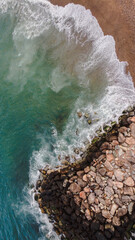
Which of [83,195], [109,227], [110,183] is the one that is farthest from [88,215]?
[110,183]

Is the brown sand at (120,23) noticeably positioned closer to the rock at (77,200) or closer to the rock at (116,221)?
the rock at (77,200)

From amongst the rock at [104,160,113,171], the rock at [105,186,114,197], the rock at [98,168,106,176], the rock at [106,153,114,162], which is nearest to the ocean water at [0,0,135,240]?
the rock at [106,153,114,162]

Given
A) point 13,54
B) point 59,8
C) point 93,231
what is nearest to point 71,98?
point 13,54

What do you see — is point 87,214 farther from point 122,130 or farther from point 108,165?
point 122,130

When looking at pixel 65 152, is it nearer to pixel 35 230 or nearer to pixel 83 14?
pixel 35 230

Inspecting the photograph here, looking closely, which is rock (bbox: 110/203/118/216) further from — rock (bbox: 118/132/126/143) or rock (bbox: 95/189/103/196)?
rock (bbox: 118/132/126/143)

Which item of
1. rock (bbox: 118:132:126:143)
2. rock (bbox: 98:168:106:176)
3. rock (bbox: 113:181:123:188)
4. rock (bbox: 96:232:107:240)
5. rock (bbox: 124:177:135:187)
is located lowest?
rock (bbox: 96:232:107:240)

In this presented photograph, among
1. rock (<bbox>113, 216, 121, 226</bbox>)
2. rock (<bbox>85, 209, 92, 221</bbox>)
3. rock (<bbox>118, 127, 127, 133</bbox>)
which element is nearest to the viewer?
rock (<bbox>113, 216, 121, 226</bbox>)
